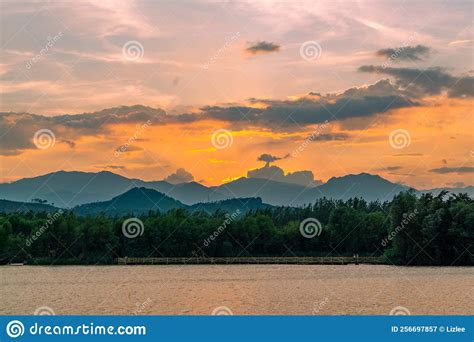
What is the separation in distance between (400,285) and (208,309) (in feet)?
62.1

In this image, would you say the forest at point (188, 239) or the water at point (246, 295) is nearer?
the water at point (246, 295)

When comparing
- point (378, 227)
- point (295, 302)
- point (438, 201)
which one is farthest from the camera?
point (378, 227)

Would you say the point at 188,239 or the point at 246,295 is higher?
Result: the point at 188,239

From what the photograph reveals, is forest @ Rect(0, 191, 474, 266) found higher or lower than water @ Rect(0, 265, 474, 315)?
higher

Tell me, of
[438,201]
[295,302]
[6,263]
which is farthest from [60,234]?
[295,302]

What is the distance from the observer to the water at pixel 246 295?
32781mm

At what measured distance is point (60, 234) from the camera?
87.5m

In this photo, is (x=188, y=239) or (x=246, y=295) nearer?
(x=246, y=295)

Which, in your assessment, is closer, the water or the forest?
the water

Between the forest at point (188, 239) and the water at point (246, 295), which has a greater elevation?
the forest at point (188, 239)

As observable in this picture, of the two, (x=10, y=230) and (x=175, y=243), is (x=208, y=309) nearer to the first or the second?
(x=175, y=243)

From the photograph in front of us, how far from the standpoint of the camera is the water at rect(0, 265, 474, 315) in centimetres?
3278

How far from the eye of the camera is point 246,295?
3969 cm

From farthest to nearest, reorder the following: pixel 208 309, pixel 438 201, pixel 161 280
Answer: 1. pixel 438 201
2. pixel 161 280
3. pixel 208 309
